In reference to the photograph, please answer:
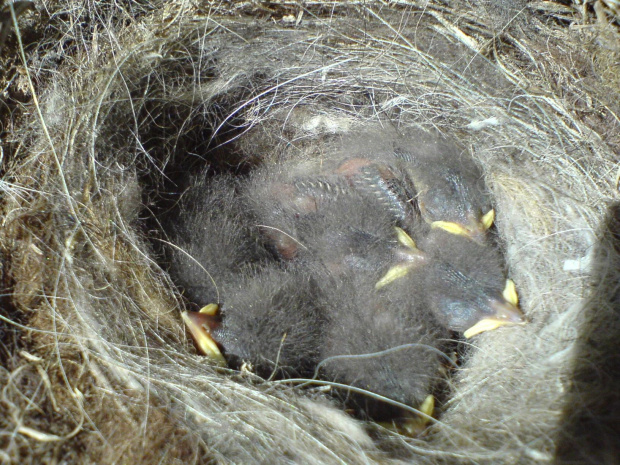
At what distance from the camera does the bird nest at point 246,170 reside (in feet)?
3.00

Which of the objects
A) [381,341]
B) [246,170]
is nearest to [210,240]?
[246,170]

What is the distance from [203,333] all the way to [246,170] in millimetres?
701

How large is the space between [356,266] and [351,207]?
182 mm

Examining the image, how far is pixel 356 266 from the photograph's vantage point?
1312 mm

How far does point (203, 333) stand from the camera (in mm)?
1143

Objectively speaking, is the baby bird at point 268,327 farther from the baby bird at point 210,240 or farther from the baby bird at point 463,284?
the baby bird at point 463,284

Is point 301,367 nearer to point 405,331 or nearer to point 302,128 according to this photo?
point 405,331

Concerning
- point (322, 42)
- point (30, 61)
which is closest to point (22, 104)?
point (30, 61)

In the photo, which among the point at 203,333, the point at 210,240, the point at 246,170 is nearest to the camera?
the point at 203,333

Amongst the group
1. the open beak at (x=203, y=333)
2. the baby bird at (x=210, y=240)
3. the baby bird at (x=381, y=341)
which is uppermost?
the baby bird at (x=210, y=240)

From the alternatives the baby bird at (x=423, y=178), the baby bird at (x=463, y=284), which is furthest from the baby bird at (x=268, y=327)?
the baby bird at (x=423, y=178)

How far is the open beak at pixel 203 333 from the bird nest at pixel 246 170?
4cm

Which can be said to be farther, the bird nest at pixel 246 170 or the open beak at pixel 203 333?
the open beak at pixel 203 333

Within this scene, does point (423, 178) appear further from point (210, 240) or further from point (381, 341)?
point (210, 240)
